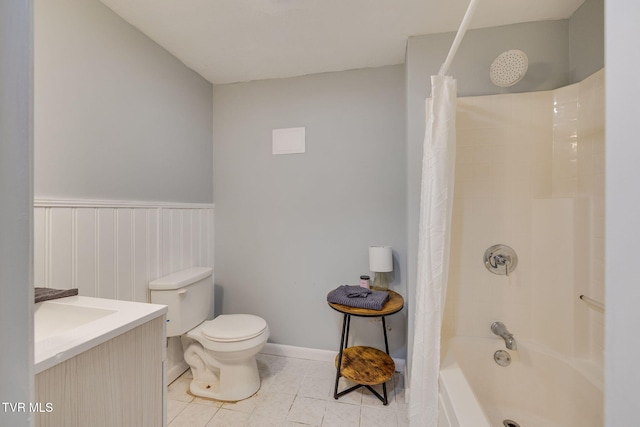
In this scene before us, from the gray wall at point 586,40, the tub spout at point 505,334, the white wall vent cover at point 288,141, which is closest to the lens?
the gray wall at point 586,40

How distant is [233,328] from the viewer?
5.23ft

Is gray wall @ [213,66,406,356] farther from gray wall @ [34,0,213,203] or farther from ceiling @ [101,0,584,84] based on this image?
gray wall @ [34,0,213,203]

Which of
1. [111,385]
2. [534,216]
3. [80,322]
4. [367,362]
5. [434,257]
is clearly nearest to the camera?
[111,385]

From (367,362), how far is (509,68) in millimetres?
1840

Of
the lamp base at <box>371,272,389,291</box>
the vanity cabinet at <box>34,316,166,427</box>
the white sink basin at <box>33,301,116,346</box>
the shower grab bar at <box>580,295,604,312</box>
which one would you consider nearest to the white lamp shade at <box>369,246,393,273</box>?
the lamp base at <box>371,272,389,291</box>

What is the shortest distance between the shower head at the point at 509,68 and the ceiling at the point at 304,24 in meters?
0.27

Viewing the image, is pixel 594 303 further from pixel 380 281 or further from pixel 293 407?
pixel 293 407

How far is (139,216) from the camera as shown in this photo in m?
1.51

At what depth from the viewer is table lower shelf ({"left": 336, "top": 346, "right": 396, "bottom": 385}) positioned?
4.92 ft

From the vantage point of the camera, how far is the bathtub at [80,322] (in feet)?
2.02

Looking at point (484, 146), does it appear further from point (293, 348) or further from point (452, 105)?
point (293, 348)

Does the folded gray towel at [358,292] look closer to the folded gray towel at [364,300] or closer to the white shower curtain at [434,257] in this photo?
the folded gray towel at [364,300]

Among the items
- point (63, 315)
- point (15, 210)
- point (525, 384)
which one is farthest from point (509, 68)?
point (63, 315)

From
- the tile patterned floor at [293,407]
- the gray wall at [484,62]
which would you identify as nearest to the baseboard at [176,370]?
the tile patterned floor at [293,407]
